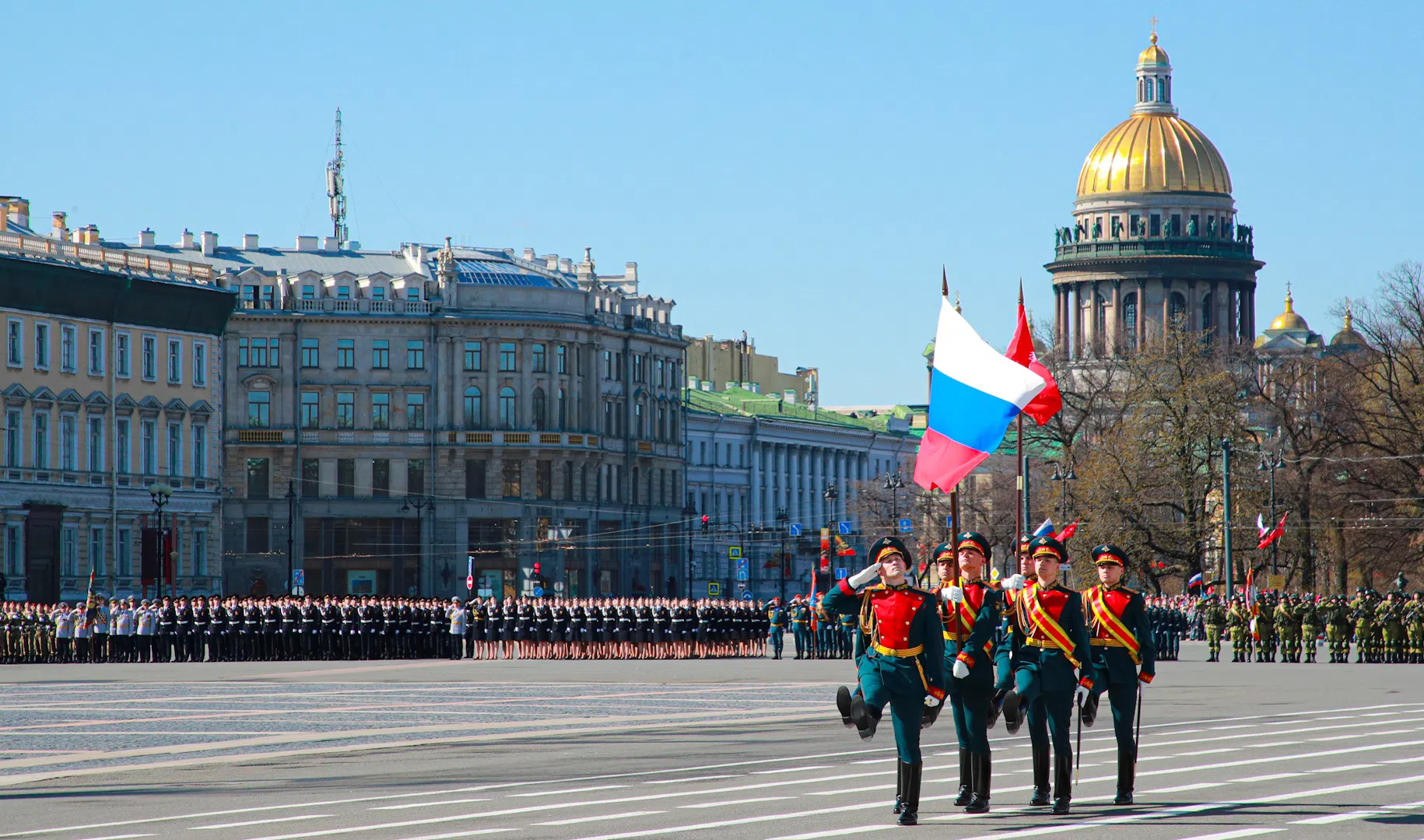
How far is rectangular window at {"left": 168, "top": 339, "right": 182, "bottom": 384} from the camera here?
80.4 meters

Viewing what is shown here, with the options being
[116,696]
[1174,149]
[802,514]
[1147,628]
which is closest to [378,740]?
[1147,628]

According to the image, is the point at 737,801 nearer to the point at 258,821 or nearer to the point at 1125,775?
the point at 1125,775

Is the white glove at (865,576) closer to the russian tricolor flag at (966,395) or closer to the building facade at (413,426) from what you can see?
the russian tricolor flag at (966,395)

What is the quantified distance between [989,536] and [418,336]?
35608 mm

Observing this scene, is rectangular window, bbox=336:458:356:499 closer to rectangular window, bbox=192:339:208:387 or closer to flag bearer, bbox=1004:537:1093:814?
rectangular window, bbox=192:339:208:387

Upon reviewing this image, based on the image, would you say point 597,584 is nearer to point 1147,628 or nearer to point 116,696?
point 116,696

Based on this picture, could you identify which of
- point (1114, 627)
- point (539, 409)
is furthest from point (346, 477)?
point (1114, 627)

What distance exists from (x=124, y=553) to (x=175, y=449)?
5.02 meters

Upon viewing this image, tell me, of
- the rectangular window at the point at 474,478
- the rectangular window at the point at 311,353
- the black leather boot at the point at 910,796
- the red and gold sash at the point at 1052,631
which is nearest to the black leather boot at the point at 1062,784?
the red and gold sash at the point at 1052,631

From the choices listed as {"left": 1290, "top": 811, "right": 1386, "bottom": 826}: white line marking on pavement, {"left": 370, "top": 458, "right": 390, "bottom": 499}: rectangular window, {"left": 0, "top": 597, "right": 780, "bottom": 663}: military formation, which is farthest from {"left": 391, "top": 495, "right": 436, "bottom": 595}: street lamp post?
{"left": 1290, "top": 811, "right": 1386, "bottom": 826}: white line marking on pavement

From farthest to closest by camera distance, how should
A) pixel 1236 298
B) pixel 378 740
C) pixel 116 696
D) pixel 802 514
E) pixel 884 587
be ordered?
pixel 1236 298 < pixel 802 514 < pixel 116 696 < pixel 378 740 < pixel 884 587

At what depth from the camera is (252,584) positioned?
101 m

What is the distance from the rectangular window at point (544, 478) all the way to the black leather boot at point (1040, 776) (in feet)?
303

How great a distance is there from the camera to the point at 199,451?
8294 centimetres
